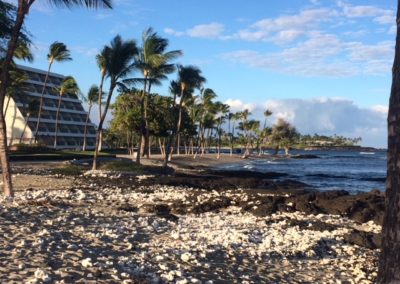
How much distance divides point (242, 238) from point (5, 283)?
670cm

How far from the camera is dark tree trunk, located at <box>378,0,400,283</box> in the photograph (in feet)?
13.8

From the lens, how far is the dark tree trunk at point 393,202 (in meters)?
4.20

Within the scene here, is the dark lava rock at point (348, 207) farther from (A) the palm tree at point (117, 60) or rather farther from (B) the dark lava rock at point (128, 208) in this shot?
(A) the palm tree at point (117, 60)

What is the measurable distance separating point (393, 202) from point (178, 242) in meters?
7.35

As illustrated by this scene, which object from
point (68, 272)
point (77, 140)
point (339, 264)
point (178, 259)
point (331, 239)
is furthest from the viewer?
point (77, 140)

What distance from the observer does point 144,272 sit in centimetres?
798

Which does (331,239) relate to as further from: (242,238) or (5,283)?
(5,283)

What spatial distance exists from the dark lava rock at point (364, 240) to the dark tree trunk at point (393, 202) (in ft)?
30.8

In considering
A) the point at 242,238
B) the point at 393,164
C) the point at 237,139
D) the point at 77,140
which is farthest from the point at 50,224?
the point at 237,139

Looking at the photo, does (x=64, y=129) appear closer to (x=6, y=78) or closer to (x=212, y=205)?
(x=212, y=205)

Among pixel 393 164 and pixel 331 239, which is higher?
pixel 393 164

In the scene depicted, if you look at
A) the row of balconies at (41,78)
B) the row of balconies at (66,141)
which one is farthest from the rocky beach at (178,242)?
the row of balconies at (41,78)

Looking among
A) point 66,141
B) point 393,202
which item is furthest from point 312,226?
point 66,141

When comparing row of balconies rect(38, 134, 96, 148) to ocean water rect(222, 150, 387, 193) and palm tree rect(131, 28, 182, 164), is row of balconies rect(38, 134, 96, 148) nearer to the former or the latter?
ocean water rect(222, 150, 387, 193)
